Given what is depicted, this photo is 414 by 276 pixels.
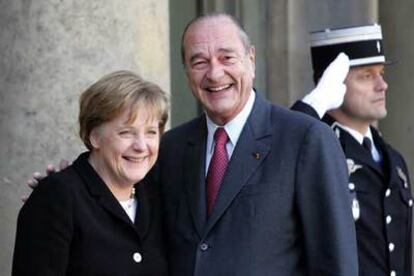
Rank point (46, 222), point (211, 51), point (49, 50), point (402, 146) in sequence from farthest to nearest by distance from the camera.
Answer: point (402, 146), point (49, 50), point (211, 51), point (46, 222)

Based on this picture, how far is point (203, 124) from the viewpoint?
161 inches

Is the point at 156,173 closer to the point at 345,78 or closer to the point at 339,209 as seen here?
the point at 339,209

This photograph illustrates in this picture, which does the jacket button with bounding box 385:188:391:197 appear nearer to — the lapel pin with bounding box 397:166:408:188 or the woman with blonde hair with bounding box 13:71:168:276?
the lapel pin with bounding box 397:166:408:188

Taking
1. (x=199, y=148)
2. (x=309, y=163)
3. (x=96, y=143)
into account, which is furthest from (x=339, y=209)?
(x=96, y=143)

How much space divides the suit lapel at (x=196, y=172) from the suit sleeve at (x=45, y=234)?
1.41ft

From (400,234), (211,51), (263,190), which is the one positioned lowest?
(400,234)

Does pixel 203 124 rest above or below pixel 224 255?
above

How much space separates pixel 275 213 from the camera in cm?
376

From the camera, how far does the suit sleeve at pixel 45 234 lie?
11.8 ft

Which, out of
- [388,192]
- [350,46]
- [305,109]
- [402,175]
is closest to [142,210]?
[305,109]

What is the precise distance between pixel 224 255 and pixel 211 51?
0.65 m

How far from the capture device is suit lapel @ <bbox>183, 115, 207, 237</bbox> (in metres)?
3.87

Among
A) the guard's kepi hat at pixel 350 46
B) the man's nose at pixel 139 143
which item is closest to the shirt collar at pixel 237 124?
the man's nose at pixel 139 143

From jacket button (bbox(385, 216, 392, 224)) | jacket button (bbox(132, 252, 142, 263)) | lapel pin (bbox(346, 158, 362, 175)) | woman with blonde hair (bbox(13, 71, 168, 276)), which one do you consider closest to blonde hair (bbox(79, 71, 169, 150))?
woman with blonde hair (bbox(13, 71, 168, 276))
